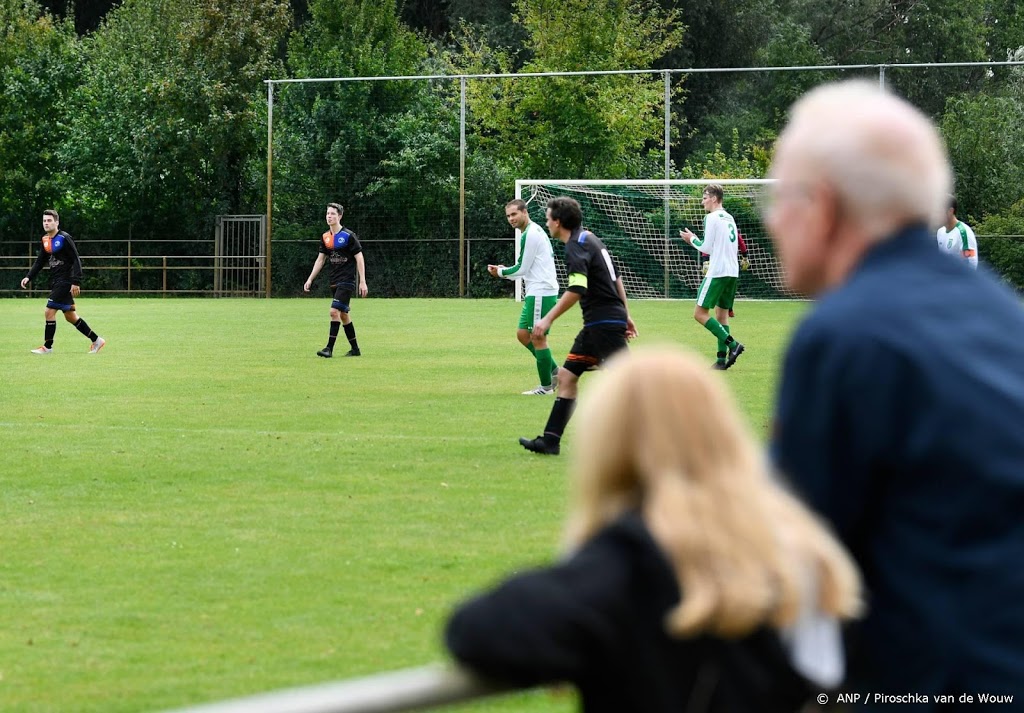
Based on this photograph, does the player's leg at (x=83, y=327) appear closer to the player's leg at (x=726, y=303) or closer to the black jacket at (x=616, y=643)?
the player's leg at (x=726, y=303)

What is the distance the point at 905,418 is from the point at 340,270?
18816 millimetres

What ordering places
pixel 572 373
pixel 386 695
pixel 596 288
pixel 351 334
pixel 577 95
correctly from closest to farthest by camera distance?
pixel 386 695, pixel 572 373, pixel 596 288, pixel 351 334, pixel 577 95

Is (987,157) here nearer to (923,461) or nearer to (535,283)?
(535,283)

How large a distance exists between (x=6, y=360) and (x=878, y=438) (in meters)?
19.2

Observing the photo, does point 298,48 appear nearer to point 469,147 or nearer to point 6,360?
point 469,147

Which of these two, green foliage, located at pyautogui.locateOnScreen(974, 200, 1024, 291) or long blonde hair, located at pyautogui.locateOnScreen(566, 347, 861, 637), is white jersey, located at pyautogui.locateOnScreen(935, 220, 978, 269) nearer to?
green foliage, located at pyautogui.locateOnScreen(974, 200, 1024, 291)

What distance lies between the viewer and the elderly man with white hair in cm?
230

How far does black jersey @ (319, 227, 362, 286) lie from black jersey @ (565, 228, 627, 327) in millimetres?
9472

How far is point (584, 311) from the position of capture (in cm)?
1165

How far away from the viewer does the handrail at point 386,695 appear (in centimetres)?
186

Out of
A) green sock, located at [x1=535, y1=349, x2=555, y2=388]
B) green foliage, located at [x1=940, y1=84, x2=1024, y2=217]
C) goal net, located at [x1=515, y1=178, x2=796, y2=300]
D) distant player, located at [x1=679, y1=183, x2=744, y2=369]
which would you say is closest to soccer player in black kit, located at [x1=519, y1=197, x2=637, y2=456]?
green sock, located at [x1=535, y1=349, x2=555, y2=388]

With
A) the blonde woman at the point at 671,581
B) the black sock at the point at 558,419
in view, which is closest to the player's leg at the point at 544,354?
the black sock at the point at 558,419

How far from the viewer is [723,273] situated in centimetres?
1892

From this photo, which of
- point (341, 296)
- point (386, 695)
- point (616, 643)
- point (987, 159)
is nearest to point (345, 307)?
point (341, 296)
